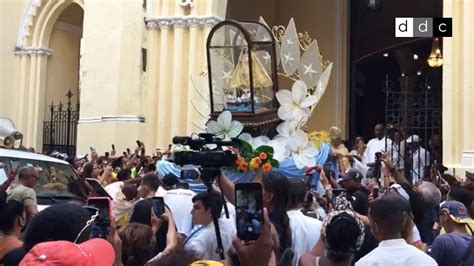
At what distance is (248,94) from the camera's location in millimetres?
10844

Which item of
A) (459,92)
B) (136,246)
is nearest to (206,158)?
(136,246)

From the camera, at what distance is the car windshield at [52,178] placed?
8.16m

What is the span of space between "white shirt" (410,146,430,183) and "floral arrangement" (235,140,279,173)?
512 centimetres

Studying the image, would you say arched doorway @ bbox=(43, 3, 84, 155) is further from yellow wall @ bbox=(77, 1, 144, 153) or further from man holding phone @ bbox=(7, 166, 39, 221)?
man holding phone @ bbox=(7, 166, 39, 221)

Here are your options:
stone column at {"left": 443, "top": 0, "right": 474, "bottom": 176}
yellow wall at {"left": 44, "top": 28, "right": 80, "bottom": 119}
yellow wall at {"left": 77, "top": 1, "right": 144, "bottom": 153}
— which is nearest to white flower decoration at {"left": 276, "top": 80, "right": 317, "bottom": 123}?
stone column at {"left": 443, "top": 0, "right": 474, "bottom": 176}

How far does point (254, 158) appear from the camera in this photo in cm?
719

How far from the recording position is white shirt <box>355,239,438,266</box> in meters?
3.76

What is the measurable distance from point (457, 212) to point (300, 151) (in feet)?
10.1

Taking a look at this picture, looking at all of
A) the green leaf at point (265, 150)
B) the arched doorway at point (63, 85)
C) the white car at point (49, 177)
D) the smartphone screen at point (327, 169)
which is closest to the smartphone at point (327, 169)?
the smartphone screen at point (327, 169)

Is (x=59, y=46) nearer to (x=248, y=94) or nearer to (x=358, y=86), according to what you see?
(x=358, y=86)

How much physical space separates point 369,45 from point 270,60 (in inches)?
403

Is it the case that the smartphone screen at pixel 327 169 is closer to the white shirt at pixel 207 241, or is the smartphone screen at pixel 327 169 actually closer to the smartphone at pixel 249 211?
the white shirt at pixel 207 241

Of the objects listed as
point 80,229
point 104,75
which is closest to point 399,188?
point 80,229

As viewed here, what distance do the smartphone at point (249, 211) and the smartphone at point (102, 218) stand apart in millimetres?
631
